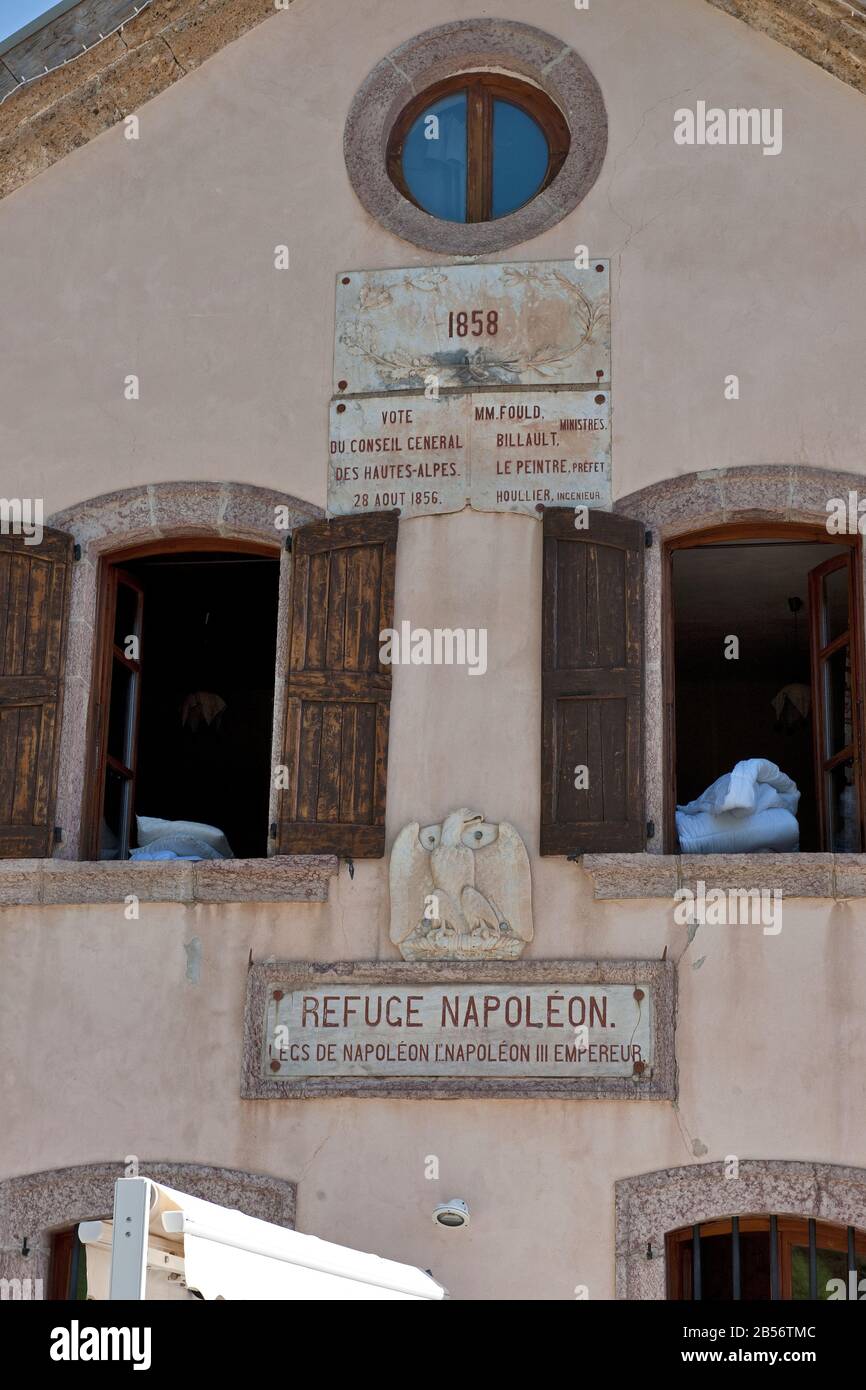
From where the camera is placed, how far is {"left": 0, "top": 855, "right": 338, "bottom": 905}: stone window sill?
909cm

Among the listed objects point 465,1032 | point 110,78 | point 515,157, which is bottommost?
point 465,1032

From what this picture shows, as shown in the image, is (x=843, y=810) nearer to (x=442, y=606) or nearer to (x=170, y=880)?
(x=442, y=606)

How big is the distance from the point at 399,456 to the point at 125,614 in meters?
1.58

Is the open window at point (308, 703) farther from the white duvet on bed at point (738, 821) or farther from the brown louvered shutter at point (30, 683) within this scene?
the white duvet on bed at point (738, 821)

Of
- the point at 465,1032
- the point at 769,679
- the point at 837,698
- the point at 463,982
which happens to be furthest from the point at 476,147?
the point at 769,679

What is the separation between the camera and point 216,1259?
6297 millimetres

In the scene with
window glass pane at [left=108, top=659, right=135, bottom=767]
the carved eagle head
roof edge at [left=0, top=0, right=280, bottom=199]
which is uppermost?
roof edge at [left=0, top=0, right=280, bottom=199]

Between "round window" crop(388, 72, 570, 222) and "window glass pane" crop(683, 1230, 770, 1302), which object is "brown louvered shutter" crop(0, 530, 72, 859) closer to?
"round window" crop(388, 72, 570, 222)

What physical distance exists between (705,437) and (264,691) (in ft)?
19.7

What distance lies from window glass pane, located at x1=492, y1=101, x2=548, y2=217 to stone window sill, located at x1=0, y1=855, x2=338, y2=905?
3306mm

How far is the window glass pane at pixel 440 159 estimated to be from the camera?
10.3 metres

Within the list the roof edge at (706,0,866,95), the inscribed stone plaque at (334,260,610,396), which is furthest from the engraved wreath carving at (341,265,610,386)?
the roof edge at (706,0,866,95)

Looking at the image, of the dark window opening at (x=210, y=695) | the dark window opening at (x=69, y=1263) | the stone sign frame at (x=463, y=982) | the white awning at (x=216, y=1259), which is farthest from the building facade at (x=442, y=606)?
the dark window opening at (x=210, y=695)

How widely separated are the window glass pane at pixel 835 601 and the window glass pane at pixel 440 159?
8.18 feet
